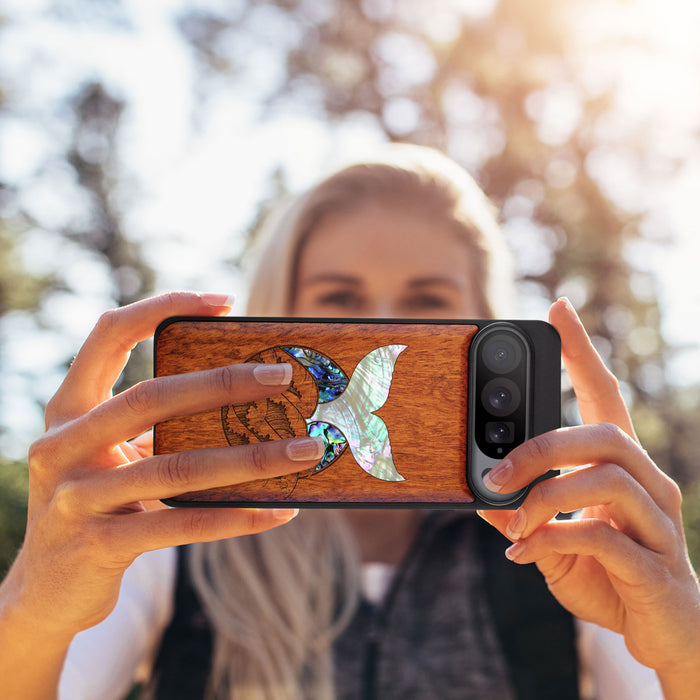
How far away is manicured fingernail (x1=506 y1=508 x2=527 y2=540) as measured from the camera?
132 cm

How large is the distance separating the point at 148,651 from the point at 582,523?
1.80m

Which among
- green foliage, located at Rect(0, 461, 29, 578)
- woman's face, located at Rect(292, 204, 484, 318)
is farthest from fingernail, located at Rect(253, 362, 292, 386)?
green foliage, located at Rect(0, 461, 29, 578)

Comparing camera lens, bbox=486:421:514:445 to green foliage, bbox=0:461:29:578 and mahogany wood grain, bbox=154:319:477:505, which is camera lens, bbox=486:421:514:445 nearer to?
mahogany wood grain, bbox=154:319:477:505

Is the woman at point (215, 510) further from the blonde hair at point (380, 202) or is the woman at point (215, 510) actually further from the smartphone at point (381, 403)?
the blonde hair at point (380, 202)

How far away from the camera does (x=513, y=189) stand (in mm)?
9258

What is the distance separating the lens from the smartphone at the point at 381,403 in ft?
4.78

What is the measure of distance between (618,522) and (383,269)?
1406 mm

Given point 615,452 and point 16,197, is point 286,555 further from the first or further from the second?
point 16,197

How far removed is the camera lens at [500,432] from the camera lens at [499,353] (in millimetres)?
133

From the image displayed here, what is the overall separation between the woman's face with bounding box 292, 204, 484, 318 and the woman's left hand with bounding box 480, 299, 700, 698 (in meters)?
1.06

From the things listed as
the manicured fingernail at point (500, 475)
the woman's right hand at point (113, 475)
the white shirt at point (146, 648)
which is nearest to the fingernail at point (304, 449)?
the woman's right hand at point (113, 475)

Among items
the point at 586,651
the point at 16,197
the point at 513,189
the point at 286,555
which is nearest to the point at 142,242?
the point at 16,197

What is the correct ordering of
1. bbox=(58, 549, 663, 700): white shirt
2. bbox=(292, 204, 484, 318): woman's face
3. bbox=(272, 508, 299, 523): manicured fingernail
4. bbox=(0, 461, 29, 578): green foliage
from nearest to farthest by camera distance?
→ 1. bbox=(272, 508, 299, 523): manicured fingernail
2. bbox=(58, 549, 663, 700): white shirt
3. bbox=(292, 204, 484, 318): woman's face
4. bbox=(0, 461, 29, 578): green foliage

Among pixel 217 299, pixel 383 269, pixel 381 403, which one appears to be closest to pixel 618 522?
pixel 381 403
